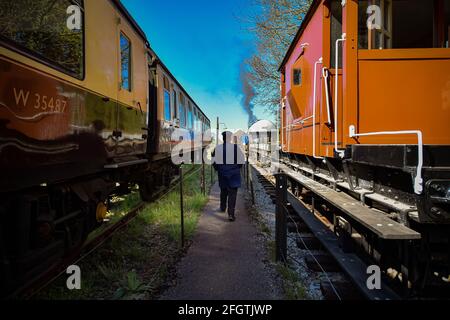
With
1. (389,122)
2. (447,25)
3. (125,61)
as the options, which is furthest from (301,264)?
(125,61)

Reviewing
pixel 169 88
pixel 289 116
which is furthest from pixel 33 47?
pixel 169 88

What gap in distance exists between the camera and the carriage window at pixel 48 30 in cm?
260

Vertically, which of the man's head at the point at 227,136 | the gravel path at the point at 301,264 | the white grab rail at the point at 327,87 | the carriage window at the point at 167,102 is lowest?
the gravel path at the point at 301,264

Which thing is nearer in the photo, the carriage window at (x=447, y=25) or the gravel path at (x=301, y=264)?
the gravel path at (x=301, y=264)

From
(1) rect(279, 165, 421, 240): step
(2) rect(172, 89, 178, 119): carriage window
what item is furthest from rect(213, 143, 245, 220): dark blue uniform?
(2) rect(172, 89, 178, 119): carriage window

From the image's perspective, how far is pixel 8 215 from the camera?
2.60 m

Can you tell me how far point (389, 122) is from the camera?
149 inches

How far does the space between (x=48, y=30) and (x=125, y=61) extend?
2.41m

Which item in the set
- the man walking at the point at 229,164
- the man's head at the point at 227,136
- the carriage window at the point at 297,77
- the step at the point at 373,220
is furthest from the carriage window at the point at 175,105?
the step at the point at 373,220

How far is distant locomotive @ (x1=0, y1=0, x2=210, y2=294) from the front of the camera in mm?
2488

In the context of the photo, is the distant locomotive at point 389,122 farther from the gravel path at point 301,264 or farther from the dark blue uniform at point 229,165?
the dark blue uniform at point 229,165

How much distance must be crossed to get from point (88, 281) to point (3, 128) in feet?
5.92

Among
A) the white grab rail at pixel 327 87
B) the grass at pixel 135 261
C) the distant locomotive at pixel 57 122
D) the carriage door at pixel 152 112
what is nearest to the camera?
the distant locomotive at pixel 57 122

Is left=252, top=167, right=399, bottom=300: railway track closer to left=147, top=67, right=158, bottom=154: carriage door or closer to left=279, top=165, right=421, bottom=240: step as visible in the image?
left=279, top=165, right=421, bottom=240: step
